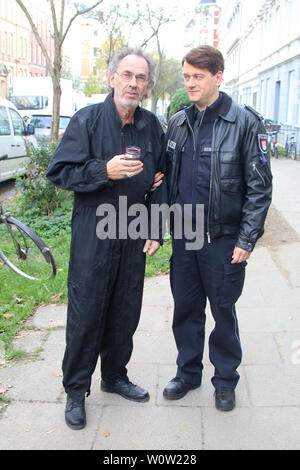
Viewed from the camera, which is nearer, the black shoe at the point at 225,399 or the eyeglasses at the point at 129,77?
the eyeglasses at the point at 129,77

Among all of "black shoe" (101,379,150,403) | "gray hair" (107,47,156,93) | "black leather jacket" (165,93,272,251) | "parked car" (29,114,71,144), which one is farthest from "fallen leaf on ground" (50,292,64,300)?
"parked car" (29,114,71,144)

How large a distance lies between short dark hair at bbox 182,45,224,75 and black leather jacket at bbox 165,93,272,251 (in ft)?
0.67

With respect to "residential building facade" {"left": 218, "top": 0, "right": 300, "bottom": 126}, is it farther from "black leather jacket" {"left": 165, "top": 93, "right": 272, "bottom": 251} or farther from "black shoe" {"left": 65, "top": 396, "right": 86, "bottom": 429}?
"black shoe" {"left": 65, "top": 396, "right": 86, "bottom": 429}

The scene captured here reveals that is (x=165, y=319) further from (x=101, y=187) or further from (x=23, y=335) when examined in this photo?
(x=101, y=187)

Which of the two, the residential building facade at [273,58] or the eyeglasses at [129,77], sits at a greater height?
the residential building facade at [273,58]

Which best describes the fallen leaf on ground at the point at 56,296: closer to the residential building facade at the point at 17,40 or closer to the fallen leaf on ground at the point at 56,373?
the fallen leaf on ground at the point at 56,373

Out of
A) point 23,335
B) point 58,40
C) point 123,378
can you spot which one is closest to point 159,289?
point 23,335

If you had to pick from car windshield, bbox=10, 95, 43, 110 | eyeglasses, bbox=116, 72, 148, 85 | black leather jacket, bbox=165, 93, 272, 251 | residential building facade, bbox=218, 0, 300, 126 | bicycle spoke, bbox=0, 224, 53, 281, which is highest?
residential building facade, bbox=218, 0, 300, 126

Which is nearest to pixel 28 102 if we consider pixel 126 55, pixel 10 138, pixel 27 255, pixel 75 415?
pixel 10 138

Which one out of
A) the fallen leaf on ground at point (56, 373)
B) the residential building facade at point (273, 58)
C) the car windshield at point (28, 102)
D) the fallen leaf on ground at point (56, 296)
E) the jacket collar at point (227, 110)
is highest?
the residential building facade at point (273, 58)

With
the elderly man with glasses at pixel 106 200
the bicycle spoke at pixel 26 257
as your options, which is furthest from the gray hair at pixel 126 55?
the bicycle spoke at pixel 26 257

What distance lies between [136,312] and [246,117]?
1317 millimetres

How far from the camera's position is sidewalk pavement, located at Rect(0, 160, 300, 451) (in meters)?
Answer: 2.96

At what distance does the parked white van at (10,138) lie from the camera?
1159 centimetres
